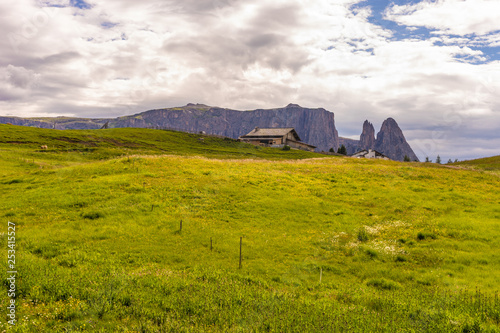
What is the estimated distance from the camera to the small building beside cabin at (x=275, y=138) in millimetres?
167125

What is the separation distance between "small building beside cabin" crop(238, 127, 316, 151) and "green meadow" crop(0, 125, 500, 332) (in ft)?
415

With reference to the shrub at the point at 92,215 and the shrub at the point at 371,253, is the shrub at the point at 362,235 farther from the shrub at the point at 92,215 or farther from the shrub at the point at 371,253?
the shrub at the point at 92,215

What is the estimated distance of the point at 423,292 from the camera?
12.7 metres

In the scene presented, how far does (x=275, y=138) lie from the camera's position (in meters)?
170

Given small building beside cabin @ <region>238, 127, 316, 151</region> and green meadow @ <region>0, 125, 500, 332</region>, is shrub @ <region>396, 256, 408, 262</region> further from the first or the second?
small building beside cabin @ <region>238, 127, 316, 151</region>

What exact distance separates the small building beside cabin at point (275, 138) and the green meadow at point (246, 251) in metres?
126

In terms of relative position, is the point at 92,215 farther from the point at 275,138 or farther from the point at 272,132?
the point at 272,132

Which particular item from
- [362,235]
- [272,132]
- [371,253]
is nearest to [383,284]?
[371,253]

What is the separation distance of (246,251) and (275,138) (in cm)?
15475

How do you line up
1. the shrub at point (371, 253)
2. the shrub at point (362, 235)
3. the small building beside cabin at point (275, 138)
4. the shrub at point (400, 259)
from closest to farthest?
the shrub at point (400, 259) < the shrub at point (371, 253) < the shrub at point (362, 235) < the small building beside cabin at point (275, 138)

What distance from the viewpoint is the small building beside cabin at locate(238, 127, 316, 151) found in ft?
548

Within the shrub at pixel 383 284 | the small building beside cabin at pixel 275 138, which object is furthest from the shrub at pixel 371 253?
the small building beside cabin at pixel 275 138

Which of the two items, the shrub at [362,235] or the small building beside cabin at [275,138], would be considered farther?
the small building beside cabin at [275,138]

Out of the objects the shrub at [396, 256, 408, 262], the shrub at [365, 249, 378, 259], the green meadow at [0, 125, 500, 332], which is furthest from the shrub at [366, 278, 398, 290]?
the shrub at [396, 256, 408, 262]
